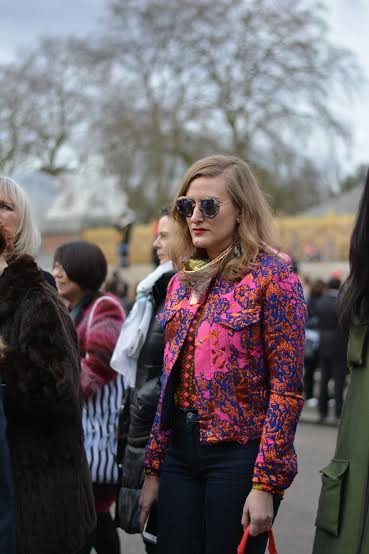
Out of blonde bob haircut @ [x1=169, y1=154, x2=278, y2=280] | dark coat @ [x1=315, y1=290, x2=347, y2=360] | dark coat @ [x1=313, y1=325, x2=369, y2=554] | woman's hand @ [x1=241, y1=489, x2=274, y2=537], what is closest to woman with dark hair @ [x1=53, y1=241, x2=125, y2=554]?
blonde bob haircut @ [x1=169, y1=154, x2=278, y2=280]

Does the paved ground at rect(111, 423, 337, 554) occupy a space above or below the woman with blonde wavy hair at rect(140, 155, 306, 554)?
below

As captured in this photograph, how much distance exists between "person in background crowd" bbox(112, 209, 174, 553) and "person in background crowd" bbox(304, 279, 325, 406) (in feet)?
28.2

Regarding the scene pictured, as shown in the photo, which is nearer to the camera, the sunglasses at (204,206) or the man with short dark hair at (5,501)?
the man with short dark hair at (5,501)

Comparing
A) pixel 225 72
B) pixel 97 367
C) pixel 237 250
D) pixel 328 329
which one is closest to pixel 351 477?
pixel 237 250

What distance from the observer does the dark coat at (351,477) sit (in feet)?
7.39

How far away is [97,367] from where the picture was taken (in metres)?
4.23

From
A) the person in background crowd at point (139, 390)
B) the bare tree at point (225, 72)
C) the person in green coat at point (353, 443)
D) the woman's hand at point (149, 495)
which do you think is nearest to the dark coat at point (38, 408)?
the woman's hand at point (149, 495)

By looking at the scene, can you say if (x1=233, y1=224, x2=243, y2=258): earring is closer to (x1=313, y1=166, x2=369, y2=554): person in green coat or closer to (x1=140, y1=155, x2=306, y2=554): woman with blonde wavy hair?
(x1=140, y1=155, x2=306, y2=554): woman with blonde wavy hair

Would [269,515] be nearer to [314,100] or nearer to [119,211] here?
[314,100]

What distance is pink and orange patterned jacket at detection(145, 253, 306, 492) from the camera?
8.83 ft

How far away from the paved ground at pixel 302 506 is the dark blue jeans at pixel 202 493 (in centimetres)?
277

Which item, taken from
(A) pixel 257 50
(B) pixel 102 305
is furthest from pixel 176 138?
(B) pixel 102 305

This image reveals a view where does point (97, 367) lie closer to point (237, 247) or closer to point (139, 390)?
point (139, 390)

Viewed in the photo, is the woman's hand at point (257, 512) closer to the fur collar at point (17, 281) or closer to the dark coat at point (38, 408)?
the dark coat at point (38, 408)
